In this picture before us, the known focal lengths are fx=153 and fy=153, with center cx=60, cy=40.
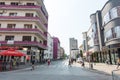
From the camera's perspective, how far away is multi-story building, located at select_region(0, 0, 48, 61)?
39.4m

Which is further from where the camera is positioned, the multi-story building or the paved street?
the multi-story building

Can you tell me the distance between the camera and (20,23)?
136ft

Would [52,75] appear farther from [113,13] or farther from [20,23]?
[20,23]

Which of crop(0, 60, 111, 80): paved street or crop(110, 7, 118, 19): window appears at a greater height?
crop(110, 7, 118, 19): window

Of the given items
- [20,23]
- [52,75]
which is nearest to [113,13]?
[52,75]

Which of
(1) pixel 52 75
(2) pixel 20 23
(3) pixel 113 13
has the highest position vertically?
(2) pixel 20 23

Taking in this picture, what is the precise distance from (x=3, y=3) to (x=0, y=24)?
6.56 meters

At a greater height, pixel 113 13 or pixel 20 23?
pixel 20 23

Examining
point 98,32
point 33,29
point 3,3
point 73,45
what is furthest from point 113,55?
point 73,45

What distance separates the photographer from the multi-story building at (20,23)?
1551 inches

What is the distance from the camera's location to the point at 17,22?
4144 cm

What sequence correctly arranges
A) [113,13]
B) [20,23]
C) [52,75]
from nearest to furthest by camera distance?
1. [52,75]
2. [113,13]
3. [20,23]

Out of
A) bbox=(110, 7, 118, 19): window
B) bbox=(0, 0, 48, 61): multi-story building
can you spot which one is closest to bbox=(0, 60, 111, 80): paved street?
bbox=(110, 7, 118, 19): window

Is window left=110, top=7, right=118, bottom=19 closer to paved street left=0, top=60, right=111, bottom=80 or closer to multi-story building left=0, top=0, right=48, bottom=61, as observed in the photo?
paved street left=0, top=60, right=111, bottom=80
